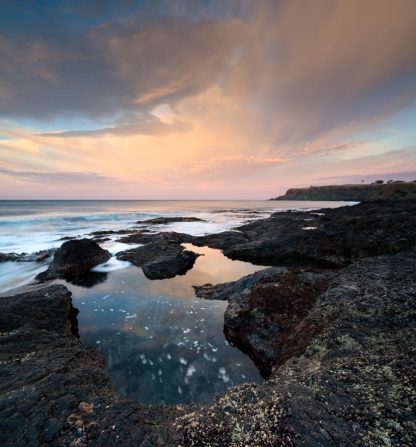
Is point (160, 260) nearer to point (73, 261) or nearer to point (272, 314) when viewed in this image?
point (73, 261)

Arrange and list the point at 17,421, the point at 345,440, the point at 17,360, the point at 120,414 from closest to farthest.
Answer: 1. the point at 345,440
2. the point at 17,421
3. the point at 120,414
4. the point at 17,360

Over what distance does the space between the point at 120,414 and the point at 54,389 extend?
1.21m

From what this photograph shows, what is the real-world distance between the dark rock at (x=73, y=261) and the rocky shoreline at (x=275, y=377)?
5843 mm

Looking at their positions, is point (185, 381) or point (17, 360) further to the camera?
point (185, 381)

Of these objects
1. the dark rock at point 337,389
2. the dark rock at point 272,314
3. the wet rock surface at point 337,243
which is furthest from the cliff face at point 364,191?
the dark rock at point 337,389

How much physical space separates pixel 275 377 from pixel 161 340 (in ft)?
14.0

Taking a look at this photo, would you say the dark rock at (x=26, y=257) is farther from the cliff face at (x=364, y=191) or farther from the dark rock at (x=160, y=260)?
the cliff face at (x=364, y=191)

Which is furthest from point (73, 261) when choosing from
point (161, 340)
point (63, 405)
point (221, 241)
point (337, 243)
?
point (337, 243)

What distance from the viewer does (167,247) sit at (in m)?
17.7

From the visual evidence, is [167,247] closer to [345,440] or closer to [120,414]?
[120,414]

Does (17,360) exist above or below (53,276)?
above

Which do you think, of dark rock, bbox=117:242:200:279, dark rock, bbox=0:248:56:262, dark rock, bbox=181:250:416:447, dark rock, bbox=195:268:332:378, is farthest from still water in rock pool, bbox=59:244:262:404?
dark rock, bbox=0:248:56:262

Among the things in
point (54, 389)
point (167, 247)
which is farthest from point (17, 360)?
point (167, 247)

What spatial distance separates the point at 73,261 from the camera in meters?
13.9
